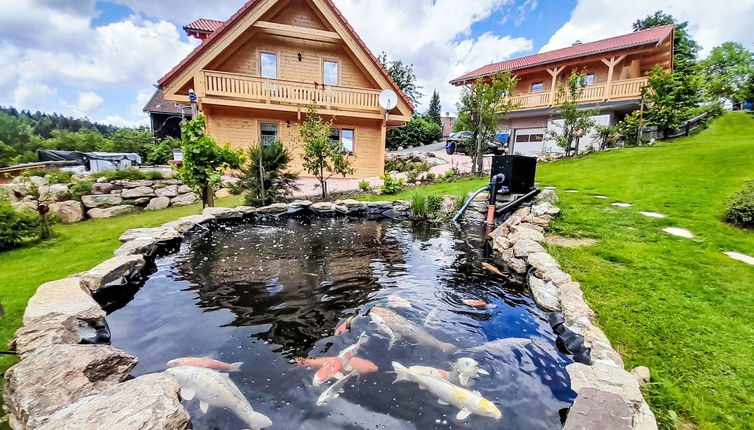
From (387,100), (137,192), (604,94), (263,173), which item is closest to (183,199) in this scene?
(137,192)

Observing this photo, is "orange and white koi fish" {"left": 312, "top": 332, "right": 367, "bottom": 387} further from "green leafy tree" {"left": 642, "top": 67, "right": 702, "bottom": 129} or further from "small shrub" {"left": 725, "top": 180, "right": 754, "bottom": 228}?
"green leafy tree" {"left": 642, "top": 67, "right": 702, "bottom": 129}

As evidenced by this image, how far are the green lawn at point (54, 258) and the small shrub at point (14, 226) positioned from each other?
7.7 inches

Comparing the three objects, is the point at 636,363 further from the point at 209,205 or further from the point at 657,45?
the point at 657,45

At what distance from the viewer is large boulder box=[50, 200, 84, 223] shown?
7.47 metres

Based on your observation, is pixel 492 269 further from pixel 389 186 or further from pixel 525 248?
pixel 389 186

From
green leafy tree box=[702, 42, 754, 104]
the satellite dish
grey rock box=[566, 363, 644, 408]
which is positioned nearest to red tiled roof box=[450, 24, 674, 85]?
green leafy tree box=[702, 42, 754, 104]

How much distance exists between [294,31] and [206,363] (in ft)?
44.5

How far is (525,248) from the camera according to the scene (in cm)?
469

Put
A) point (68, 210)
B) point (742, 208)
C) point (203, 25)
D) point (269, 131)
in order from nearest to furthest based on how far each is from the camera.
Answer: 1. point (742, 208)
2. point (68, 210)
3. point (269, 131)
4. point (203, 25)

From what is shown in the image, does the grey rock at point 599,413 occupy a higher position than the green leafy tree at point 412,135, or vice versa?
the green leafy tree at point 412,135

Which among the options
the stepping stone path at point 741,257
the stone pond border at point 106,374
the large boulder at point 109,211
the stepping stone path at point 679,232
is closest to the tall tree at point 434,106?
the large boulder at point 109,211

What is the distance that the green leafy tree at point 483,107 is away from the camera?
1150 cm

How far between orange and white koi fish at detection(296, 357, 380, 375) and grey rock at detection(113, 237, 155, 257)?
11.8 feet

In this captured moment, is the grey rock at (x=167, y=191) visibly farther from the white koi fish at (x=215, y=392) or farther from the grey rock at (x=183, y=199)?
the white koi fish at (x=215, y=392)
